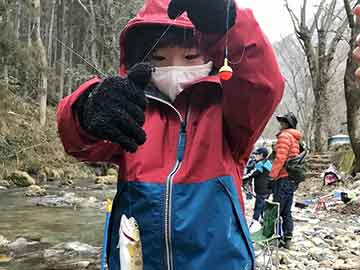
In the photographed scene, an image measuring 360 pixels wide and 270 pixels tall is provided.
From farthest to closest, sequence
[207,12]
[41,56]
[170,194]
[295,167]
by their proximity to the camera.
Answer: [41,56]
[295,167]
[170,194]
[207,12]

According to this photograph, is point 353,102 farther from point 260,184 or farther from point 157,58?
point 157,58

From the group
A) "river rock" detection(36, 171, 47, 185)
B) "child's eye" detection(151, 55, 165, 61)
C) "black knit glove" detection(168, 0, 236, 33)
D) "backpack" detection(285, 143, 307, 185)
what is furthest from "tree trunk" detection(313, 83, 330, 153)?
"black knit glove" detection(168, 0, 236, 33)

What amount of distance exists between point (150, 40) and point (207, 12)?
556mm

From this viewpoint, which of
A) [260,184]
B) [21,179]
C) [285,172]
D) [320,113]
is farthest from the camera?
[320,113]

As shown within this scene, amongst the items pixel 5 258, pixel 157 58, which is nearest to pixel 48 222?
pixel 5 258

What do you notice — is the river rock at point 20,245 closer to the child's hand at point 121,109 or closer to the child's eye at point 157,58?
the child's eye at point 157,58

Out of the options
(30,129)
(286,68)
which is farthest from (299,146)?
(286,68)

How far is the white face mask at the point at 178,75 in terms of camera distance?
84.7 inches

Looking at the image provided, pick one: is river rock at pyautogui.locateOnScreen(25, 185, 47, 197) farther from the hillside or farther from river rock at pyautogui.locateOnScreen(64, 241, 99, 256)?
river rock at pyautogui.locateOnScreen(64, 241, 99, 256)

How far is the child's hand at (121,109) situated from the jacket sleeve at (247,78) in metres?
0.36

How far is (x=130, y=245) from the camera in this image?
1894mm

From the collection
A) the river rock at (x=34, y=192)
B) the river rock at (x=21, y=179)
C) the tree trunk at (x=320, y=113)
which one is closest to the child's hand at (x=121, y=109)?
the river rock at (x=34, y=192)

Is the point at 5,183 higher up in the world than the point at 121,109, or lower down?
lower down

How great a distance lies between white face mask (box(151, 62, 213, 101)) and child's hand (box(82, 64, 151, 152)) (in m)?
0.33
